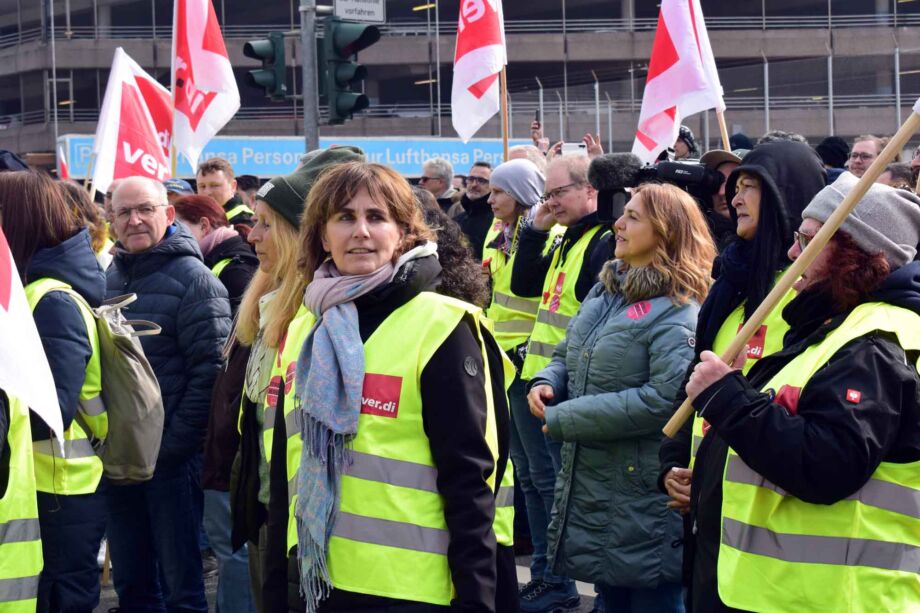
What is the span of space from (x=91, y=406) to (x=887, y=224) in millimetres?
2653

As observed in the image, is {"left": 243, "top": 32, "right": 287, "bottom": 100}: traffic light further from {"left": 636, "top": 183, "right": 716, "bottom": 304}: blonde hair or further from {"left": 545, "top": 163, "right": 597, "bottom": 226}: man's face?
{"left": 636, "top": 183, "right": 716, "bottom": 304}: blonde hair

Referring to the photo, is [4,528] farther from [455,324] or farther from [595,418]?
[595,418]

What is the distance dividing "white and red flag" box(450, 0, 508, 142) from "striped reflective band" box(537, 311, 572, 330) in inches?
128

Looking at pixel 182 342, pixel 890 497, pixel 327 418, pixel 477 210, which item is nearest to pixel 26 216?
pixel 182 342

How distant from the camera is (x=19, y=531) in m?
3.75

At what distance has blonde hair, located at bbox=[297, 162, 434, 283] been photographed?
3.40 m

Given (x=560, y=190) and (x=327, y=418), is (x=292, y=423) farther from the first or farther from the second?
(x=560, y=190)


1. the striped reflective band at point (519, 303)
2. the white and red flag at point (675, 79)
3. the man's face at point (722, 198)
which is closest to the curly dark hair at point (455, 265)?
the man's face at point (722, 198)

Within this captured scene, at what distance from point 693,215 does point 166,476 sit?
239 cm

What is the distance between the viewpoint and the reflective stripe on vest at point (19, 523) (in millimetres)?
3707

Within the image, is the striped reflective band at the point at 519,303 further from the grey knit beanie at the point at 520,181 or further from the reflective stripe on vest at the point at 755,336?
the reflective stripe on vest at the point at 755,336

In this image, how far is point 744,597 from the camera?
3.09 m

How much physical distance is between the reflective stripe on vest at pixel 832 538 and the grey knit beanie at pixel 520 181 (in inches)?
164

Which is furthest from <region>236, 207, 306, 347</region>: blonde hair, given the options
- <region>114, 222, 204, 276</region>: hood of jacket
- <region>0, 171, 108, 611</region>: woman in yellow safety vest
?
<region>114, 222, 204, 276</region>: hood of jacket
